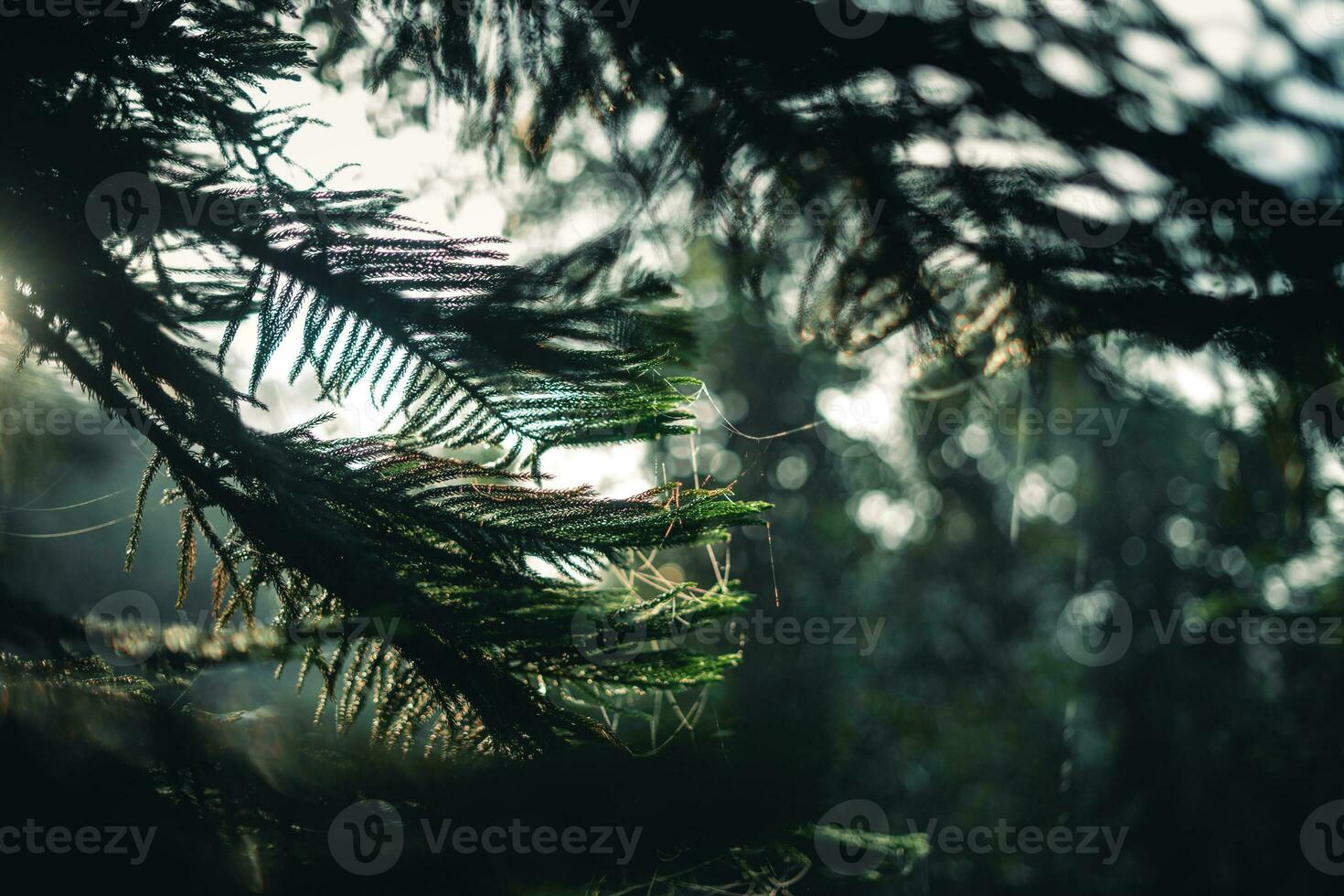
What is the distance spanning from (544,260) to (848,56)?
55 centimetres

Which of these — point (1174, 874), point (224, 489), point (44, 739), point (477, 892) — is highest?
point (224, 489)

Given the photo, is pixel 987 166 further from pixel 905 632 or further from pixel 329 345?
pixel 905 632

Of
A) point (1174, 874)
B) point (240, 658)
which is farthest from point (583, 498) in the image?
point (1174, 874)

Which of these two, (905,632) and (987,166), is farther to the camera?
(905,632)

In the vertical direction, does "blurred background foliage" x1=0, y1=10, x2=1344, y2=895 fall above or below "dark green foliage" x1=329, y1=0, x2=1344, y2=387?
below

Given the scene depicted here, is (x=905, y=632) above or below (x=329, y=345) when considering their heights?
below

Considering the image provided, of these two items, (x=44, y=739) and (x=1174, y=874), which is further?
(x=1174, y=874)

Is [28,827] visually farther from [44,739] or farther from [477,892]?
[477,892]

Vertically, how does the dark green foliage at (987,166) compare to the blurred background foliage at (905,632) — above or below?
above

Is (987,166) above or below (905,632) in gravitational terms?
above

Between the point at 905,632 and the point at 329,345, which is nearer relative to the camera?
the point at 329,345

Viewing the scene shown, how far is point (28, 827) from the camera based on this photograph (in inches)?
42.6

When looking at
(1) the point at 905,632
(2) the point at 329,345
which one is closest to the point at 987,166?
(2) the point at 329,345

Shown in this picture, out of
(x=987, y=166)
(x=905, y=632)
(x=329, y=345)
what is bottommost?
(x=905, y=632)
